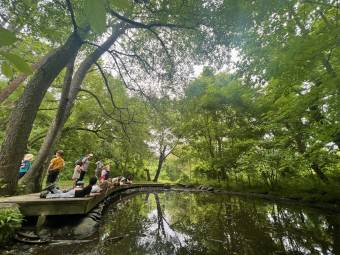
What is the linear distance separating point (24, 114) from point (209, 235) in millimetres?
5337

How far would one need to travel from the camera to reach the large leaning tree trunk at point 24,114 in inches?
186

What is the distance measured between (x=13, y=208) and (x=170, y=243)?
11.0 feet

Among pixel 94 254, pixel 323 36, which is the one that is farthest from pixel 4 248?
pixel 323 36

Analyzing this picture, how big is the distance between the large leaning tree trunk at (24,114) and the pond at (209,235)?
1.68 meters

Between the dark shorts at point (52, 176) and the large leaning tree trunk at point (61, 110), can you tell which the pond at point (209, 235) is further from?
the large leaning tree trunk at point (61, 110)

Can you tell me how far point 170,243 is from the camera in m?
5.35

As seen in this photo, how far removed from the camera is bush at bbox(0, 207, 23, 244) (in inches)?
157

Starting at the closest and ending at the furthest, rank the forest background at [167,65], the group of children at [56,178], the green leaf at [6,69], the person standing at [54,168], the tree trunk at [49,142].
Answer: the green leaf at [6,69] < the forest background at [167,65] < the group of children at [56,178] < the tree trunk at [49,142] < the person standing at [54,168]

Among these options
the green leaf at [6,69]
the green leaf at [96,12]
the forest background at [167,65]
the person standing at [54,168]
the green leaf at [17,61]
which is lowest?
the green leaf at [17,61]

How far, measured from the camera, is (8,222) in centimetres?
411

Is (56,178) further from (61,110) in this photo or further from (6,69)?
(6,69)

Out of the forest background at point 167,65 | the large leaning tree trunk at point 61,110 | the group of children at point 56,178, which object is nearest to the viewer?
the forest background at point 167,65

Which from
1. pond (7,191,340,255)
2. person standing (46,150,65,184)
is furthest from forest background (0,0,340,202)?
pond (7,191,340,255)

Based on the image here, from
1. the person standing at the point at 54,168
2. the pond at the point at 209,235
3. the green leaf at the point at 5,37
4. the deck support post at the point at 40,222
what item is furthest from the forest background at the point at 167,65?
the pond at the point at 209,235
